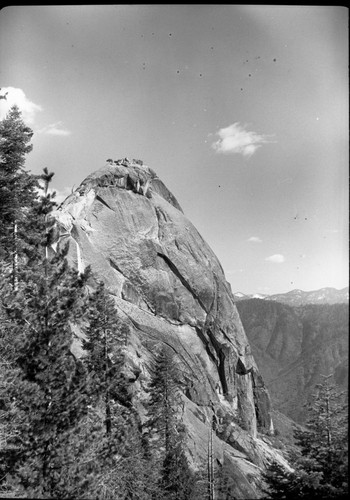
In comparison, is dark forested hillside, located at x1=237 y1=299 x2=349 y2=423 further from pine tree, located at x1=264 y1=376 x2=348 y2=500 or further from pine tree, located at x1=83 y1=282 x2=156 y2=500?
pine tree, located at x1=264 y1=376 x2=348 y2=500

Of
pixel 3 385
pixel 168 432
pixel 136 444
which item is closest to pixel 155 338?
pixel 168 432

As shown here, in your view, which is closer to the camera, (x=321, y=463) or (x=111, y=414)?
(x=321, y=463)

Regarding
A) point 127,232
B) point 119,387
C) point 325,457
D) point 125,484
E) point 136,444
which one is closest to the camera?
point 325,457

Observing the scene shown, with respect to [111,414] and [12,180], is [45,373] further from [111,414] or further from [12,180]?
[12,180]

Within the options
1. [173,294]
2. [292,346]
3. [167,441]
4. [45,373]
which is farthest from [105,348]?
[292,346]

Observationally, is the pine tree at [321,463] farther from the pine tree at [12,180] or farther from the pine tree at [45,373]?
the pine tree at [12,180]

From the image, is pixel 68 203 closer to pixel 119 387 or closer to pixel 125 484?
pixel 119 387

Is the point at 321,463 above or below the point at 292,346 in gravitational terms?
above
